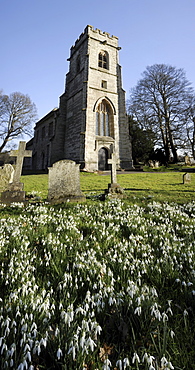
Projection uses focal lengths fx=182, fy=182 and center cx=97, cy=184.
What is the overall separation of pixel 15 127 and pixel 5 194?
3005cm

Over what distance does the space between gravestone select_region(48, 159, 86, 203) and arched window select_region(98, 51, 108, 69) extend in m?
22.3

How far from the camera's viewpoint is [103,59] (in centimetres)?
2414

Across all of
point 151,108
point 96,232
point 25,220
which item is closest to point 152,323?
point 96,232

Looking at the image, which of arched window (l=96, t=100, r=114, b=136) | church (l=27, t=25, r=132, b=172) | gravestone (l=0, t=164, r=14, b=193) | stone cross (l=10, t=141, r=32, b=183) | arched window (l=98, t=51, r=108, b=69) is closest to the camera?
stone cross (l=10, t=141, r=32, b=183)

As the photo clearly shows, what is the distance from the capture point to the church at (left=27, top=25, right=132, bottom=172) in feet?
69.2

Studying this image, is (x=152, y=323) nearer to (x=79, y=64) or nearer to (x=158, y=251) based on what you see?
(x=158, y=251)

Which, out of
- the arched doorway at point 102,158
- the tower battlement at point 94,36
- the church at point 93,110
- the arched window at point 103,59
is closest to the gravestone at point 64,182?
the church at point 93,110

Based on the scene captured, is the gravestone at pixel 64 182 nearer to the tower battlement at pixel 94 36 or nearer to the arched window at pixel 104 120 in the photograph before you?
the arched window at pixel 104 120

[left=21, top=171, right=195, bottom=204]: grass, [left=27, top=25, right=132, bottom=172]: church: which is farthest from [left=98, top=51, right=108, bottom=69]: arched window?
[left=21, top=171, right=195, bottom=204]: grass

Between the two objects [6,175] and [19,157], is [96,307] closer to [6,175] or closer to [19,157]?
[19,157]

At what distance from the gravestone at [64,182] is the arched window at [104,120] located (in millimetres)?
16579

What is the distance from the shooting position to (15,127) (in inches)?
1276

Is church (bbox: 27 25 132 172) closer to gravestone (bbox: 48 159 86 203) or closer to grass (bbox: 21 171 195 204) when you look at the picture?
grass (bbox: 21 171 195 204)

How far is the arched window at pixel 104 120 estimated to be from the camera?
22.6 metres
